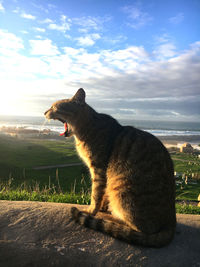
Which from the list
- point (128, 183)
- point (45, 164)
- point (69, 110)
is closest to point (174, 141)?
point (45, 164)

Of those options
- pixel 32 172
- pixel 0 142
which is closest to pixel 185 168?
pixel 32 172

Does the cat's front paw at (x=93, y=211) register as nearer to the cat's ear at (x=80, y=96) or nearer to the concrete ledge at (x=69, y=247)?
the concrete ledge at (x=69, y=247)

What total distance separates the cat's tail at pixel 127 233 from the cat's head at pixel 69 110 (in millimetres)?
2004

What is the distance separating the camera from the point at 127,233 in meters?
3.63

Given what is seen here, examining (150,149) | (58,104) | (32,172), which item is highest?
(58,104)

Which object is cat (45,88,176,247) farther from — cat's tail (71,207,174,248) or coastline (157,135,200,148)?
coastline (157,135,200,148)

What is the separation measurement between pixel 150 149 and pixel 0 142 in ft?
163

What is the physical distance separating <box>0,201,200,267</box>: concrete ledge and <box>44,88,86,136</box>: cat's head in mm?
1989

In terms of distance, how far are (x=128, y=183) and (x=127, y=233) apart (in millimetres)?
816

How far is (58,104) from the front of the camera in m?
4.96

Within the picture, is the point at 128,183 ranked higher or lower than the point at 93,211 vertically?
higher

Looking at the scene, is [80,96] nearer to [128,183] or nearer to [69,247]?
[128,183]

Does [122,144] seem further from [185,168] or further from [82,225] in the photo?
[185,168]

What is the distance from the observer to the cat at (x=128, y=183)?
3.69m
